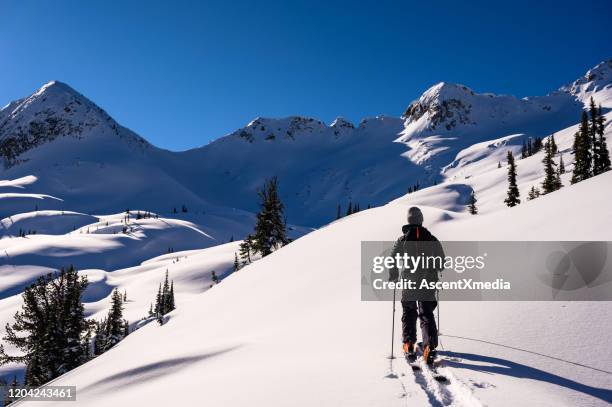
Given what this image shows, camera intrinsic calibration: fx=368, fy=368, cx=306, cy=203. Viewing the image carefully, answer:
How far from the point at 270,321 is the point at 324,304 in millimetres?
1811

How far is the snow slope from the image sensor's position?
4.99 metres

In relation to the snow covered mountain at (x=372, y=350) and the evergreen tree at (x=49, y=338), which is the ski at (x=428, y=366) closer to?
the snow covered mountain at (x=372, y=350)

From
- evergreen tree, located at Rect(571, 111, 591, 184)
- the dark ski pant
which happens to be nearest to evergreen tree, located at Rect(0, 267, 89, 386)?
the dark ski pant

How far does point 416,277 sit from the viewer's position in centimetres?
687

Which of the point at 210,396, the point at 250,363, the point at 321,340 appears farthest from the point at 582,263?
the point at 210,396

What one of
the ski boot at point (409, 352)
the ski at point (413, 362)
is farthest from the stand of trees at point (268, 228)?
the ski at point (413, 362)

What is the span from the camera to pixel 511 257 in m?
10.5

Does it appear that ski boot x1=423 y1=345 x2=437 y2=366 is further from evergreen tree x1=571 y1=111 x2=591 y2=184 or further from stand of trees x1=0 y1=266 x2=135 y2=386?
evergreen tree x1=571 y1=111 x2=591 y2=184

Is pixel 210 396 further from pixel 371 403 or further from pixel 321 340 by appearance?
pixel 321 340

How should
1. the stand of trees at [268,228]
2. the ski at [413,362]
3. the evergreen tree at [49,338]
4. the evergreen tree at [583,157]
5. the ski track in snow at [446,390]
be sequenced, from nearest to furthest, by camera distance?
the ski track in snow at [446,390] < the ski at [413,362] < the evergreen tree at [49,338] < the stand of trees at [268,228] < the evergreen tree at [583,157]

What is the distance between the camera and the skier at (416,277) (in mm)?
6505

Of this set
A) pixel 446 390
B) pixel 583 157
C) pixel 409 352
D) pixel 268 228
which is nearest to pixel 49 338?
pixel 268 228

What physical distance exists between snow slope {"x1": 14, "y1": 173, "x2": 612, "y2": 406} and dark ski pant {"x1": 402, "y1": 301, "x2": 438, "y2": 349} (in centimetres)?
48

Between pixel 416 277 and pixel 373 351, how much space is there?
5.44ft
